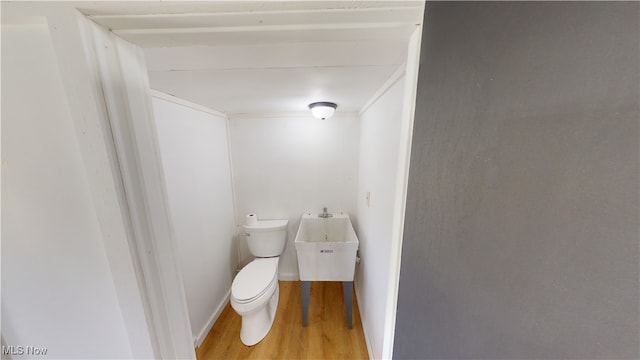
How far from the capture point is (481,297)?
0.34 m

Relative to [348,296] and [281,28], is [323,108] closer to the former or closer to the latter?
[281,28]

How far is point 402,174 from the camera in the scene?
1.70 feet

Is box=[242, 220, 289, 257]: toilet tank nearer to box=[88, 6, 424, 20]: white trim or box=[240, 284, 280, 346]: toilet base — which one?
box=[240, 284, 280, 346]: toilet base

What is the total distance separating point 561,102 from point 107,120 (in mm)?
815

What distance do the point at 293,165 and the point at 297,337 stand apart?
1.49 meters

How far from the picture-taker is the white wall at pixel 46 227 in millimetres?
447

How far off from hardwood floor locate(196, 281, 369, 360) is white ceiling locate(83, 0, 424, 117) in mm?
1844

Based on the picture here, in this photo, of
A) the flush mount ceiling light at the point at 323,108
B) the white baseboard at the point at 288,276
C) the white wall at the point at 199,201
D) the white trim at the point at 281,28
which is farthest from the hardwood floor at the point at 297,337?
the white trim at the point at 281,28

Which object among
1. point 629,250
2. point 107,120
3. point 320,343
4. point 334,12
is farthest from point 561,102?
point 320,343

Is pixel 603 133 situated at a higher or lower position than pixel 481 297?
higher

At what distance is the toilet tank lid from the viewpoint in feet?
6.31

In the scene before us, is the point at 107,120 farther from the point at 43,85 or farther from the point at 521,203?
the point at 521,203

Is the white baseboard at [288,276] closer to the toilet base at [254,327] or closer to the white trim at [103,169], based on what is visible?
the toilet base at [254,327]

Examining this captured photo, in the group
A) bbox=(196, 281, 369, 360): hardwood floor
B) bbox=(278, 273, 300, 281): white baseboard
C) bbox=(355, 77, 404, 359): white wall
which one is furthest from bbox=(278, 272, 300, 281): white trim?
bbox=(355, 77, 404, 359): white wall
